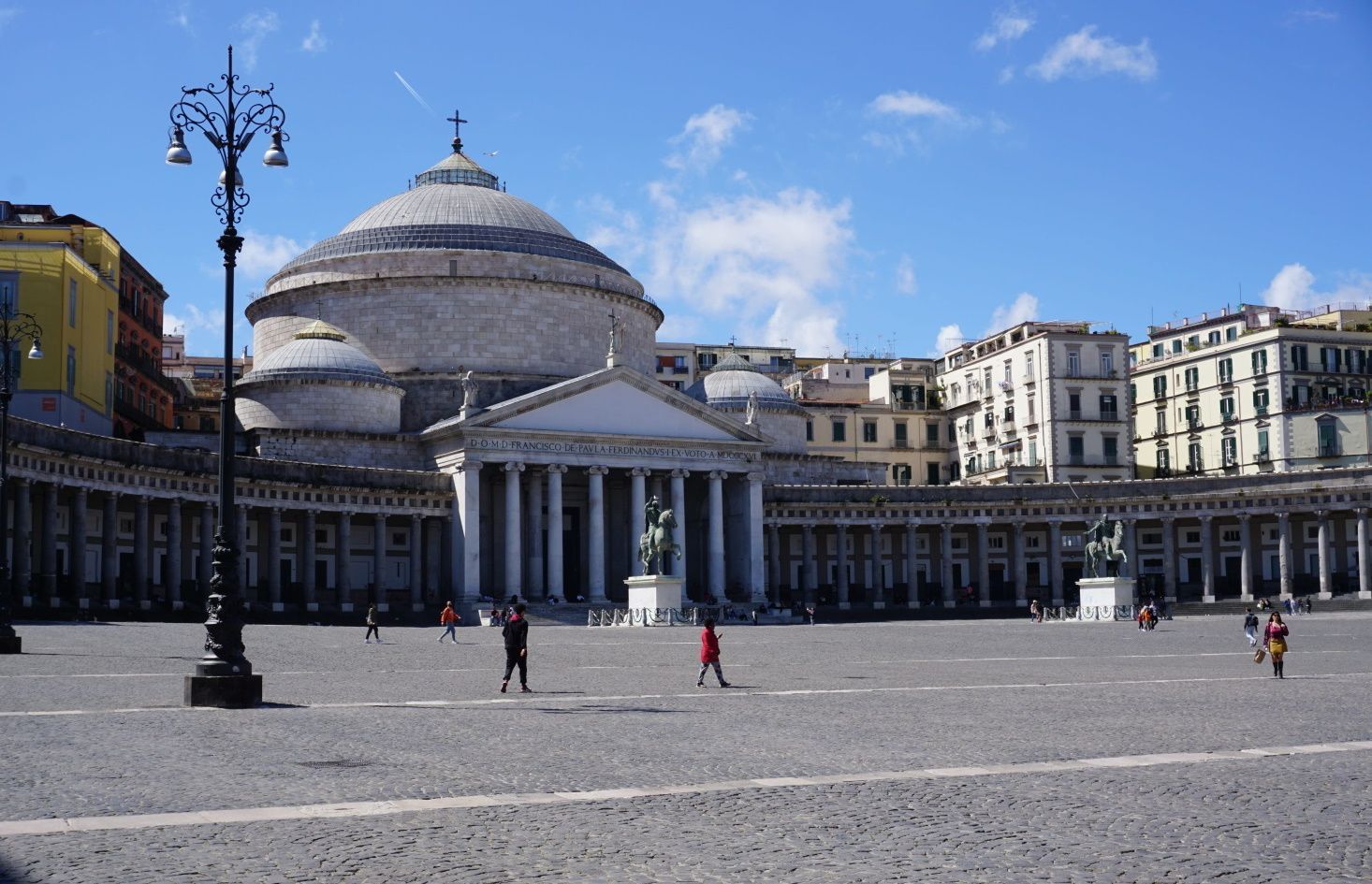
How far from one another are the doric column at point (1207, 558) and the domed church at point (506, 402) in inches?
788

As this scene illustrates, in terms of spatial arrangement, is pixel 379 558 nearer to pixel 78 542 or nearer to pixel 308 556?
pixel 308 556

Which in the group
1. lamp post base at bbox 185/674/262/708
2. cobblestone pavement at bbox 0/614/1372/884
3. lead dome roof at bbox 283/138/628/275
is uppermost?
lead dome roof at bbox 283/138/628/275

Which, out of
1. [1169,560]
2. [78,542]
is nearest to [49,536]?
[78,542]

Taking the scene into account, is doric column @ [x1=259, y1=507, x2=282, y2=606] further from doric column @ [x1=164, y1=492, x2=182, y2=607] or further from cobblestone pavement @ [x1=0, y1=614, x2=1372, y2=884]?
cobblestone pavement @ [x1=0, y1=614, x2=1372, y2=884]

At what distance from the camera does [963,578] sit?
89.8 m

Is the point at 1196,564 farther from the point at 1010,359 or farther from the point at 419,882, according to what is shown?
the point at 419,882

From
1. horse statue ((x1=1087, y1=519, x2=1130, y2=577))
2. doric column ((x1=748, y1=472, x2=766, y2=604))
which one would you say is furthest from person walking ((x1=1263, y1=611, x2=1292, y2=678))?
doric column ((x1=748, y1=472, x2=766, y2=604))

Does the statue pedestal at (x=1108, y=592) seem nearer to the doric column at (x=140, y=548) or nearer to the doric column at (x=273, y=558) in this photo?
the doric column at (x=273, y=558)

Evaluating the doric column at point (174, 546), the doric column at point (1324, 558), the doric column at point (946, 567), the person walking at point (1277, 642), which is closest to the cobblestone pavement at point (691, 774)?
the person walking at point (1277, 642)

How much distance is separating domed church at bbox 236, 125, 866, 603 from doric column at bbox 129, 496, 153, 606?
13.5 metres

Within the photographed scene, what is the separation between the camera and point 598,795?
1427 cm

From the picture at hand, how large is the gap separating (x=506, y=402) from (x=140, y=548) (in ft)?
59.2

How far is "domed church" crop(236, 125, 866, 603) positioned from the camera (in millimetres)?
73500

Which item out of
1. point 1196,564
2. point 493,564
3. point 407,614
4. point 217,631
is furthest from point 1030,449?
point 217,631
